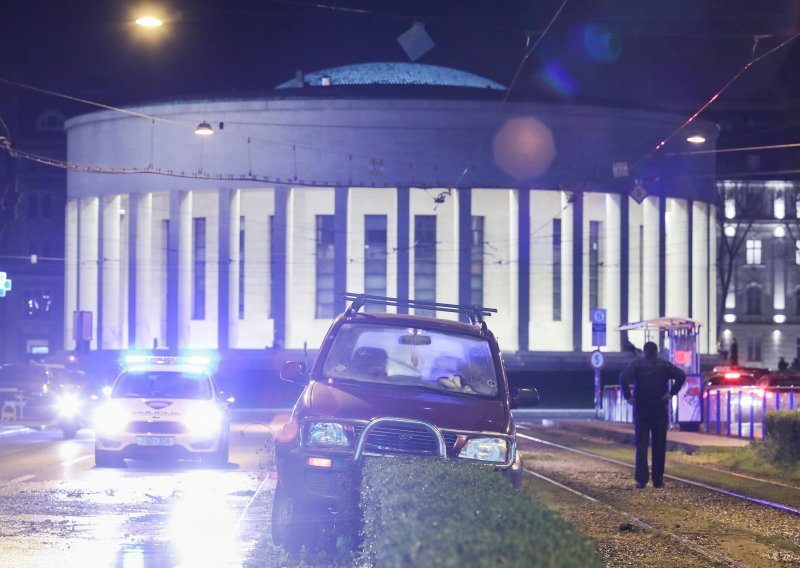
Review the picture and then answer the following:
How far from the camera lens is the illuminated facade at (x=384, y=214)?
70.2m

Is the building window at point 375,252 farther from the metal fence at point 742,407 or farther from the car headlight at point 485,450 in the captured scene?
the car headlight at point 485,450

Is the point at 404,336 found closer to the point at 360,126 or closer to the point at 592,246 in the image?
the point at 360,126

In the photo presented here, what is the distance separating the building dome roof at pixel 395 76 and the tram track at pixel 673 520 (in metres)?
58.4

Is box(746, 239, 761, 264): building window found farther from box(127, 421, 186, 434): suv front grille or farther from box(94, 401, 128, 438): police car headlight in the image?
box(94, 401, 128, 438): police car headlight

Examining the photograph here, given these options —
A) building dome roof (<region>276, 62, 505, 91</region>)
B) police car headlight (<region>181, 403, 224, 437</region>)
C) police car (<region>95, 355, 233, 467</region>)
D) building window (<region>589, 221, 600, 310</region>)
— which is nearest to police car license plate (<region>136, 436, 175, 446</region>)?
police car (<region>95, 355, 233, 467</region>)

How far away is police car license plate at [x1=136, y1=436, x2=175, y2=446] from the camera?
20.7 meters

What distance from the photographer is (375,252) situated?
241 feet

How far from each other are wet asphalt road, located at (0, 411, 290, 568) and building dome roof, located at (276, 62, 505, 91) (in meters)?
56.7

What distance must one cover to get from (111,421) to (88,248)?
6087cm

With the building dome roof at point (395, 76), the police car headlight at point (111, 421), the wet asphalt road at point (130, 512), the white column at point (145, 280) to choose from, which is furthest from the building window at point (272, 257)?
the police car headlight at point (111, 421)

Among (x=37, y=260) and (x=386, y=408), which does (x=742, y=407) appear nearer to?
(x=386, y=408)

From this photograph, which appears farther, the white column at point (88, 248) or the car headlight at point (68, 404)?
the white column at point (88, 248)

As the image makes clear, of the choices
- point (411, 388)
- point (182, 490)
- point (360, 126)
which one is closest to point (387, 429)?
point (411, 388)

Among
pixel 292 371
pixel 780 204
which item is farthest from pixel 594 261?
pixel 292 371
